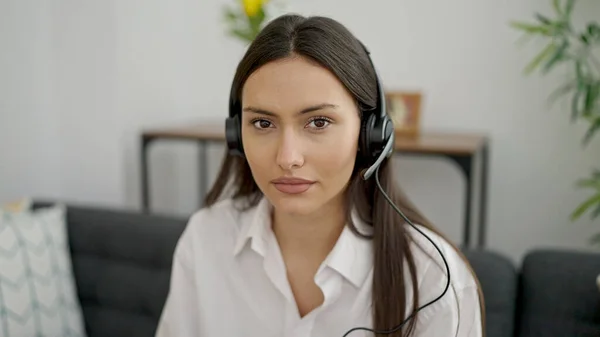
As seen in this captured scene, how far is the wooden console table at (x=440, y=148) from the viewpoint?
1.68m

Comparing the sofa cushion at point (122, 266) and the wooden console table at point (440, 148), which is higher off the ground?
the wooden console table at point (440, 148)

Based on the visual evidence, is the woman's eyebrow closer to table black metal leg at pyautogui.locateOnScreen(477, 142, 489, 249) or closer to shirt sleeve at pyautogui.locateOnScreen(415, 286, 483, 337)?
shirt sleeve at pyautogui.locateOnScreen(415, 286, 483, 337)

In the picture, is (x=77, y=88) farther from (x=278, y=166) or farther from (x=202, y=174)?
(x=278, y=166)

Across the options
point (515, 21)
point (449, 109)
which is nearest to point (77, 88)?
point (449, 109)

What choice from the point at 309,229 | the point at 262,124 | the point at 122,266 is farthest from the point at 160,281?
the point at 262,124

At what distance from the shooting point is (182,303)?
1.09 metres

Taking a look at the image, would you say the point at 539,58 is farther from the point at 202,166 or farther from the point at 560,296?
the point at 202,166

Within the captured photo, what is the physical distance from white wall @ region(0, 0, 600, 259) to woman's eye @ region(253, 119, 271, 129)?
130 cm

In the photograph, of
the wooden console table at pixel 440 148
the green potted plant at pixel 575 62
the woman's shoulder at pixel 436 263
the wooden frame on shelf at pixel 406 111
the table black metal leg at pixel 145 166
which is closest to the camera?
the woman's shoulder at pixel 436 263

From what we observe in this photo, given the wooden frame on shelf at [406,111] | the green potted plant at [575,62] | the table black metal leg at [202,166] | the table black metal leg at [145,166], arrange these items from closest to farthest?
the green potted plant at [575,62]
the wooden frame on shelf at [406,111]
the table black metal leg at [145,166]
the table black metal leg at [202,166]

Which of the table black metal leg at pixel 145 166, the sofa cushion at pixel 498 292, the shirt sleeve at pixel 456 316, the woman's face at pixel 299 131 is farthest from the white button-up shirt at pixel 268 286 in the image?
the table black metal leg at pixel 145 166

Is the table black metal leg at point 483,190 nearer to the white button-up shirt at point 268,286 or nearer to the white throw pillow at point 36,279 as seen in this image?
the white button-up shirt at point 268,286

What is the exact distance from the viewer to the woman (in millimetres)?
839

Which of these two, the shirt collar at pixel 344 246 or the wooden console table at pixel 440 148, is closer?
the shirt collar at pixel 344 246
